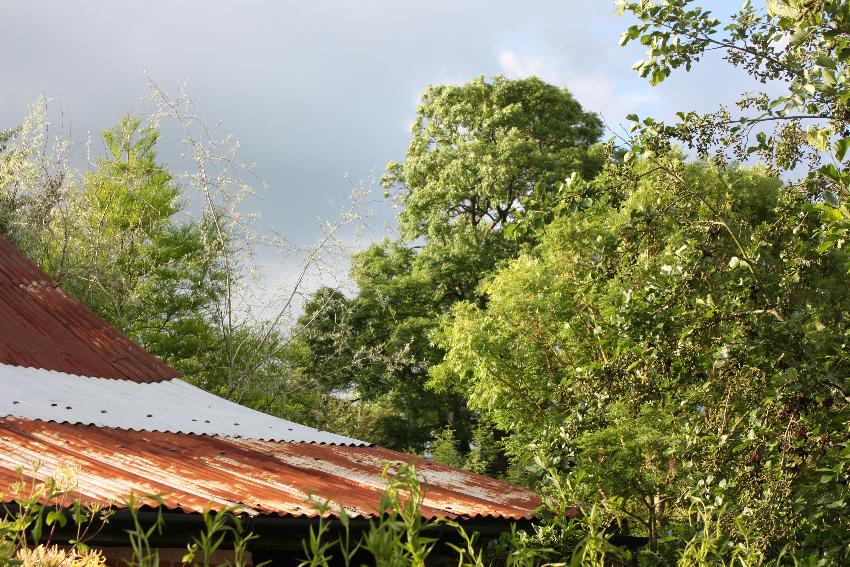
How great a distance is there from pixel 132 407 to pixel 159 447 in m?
1.59

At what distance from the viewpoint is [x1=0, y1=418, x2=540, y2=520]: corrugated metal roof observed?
5.73 meters

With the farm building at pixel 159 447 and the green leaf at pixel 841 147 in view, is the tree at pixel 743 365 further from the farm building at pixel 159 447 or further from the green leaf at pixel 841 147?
the farm building at pixel 159 447

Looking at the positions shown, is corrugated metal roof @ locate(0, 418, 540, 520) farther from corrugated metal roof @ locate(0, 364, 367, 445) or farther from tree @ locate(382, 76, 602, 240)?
tree @ locate(382, 76, 602, 240)

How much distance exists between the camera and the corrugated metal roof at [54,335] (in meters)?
9.21

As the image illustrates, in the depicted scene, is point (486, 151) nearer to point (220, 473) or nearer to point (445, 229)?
point (445, 229)

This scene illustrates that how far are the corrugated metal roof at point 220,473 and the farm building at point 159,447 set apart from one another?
0.02 meters

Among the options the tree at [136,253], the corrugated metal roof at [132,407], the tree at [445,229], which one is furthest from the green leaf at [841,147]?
the tree at [445,229]

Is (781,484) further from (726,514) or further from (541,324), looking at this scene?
(541,324)

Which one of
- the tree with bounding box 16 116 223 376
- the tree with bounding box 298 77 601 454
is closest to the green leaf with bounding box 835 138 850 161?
the tree with bounding box 16 116 223 376

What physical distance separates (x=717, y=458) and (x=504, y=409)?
1056 cm

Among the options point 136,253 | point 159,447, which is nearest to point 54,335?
point 159,447

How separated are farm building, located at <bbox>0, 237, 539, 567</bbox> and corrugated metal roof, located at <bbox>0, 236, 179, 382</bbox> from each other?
17 mm

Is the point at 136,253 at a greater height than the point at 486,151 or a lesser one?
lesser

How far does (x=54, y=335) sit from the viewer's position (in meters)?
9.88
